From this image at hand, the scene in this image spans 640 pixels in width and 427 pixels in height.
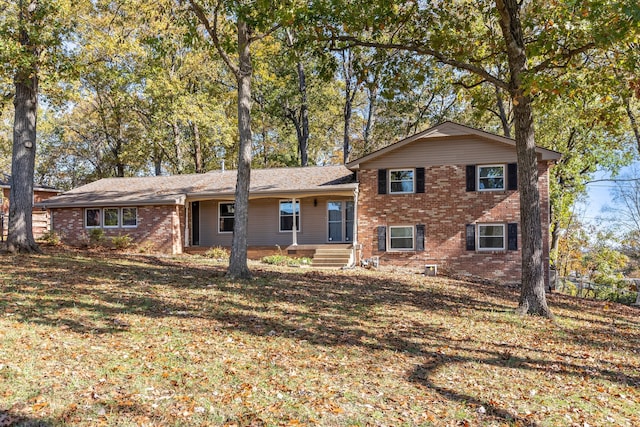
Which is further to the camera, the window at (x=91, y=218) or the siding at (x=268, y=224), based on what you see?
the window at (x=91, y=218)

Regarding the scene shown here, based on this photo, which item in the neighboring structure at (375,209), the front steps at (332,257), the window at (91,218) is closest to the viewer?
the front steps at (332,257)

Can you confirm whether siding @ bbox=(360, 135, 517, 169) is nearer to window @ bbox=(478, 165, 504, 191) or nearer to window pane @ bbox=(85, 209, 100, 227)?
window @ bbox=(478, 165, 504, 191)

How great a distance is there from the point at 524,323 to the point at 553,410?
13.9 feet

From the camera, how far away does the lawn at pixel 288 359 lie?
4.16 m

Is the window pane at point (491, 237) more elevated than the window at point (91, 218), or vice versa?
the window at point (91, 218)

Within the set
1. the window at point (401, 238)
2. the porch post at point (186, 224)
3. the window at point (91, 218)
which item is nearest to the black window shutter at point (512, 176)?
the window at point (401, 238)

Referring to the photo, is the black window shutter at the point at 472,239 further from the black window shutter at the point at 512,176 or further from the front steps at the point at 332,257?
the front steps at the point at 332,257

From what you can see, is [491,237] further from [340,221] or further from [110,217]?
[110,217]

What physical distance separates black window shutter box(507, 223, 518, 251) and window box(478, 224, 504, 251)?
0.88ft

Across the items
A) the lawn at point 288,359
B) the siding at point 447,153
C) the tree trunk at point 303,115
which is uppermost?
the tree trunk at point 303,115

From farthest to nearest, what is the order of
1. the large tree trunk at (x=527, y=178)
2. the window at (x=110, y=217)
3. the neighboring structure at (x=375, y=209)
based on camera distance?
the window at (x=110, y=217) → the neighboring structure at (x=375, y=209) → the large tree trunk at (x=527, y=178)

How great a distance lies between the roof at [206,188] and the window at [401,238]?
2526 millimetres

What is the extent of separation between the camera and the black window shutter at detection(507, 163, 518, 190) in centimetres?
1705

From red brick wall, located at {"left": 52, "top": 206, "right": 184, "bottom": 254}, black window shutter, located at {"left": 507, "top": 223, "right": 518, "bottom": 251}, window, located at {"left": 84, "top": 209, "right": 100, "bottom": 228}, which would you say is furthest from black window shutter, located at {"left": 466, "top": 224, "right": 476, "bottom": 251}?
window, located at {"left": 84, "top": 209, "right": 100, "bottom": 228}
